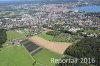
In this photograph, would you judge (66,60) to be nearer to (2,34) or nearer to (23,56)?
(23,56)

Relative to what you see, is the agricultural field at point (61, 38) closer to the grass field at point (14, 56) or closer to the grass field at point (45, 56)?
the grass field at point (45, 56)

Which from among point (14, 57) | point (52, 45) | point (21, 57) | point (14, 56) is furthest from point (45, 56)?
point (52, 45)

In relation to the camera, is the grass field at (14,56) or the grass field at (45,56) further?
the grass field at (14,56)

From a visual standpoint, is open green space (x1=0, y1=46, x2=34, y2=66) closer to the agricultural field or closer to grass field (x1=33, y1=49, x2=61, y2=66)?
grass field (x1=33, y1=49, x2=61, y2=66)

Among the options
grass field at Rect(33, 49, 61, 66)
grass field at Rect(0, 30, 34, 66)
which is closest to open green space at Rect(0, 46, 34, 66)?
grass field at Rect(0, 30, 34, 66)

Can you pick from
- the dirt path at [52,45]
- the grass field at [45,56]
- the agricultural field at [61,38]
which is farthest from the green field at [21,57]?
the agricultural field at [61,38]

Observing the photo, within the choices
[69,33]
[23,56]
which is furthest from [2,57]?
[69,33]
